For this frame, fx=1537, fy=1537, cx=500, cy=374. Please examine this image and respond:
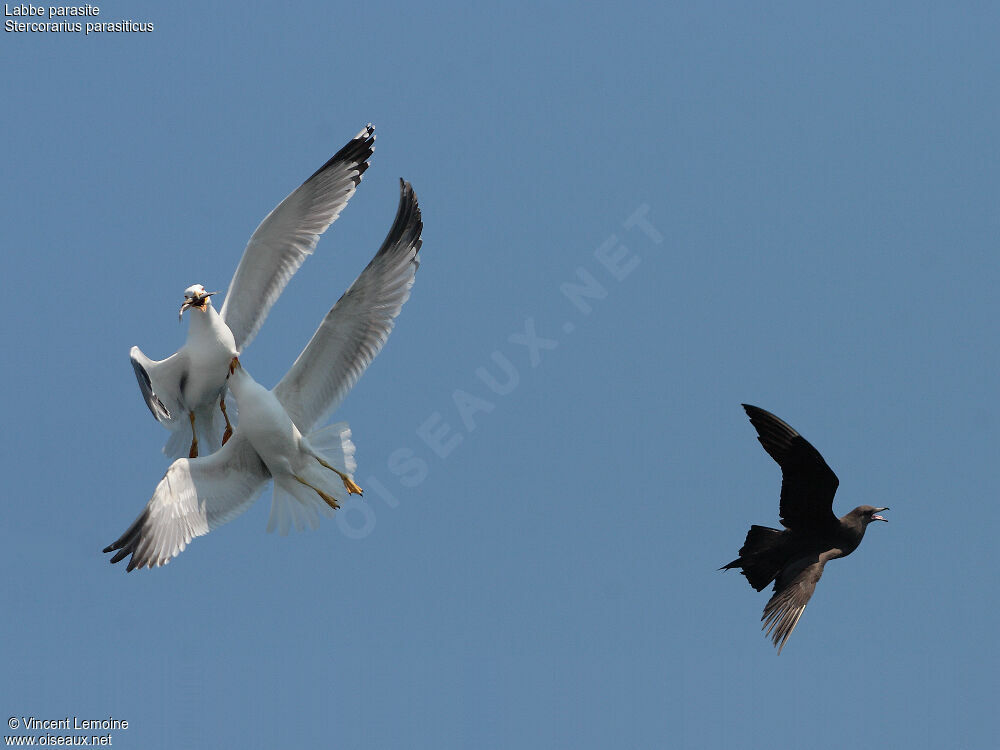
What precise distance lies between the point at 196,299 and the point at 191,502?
1.38 m

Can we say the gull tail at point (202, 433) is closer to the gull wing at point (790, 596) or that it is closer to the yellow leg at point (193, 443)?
the yellow leg at point (193, 443)

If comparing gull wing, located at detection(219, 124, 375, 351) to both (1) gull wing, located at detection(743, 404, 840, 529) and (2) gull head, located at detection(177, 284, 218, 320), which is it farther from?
(1) gull wing, located at detection(743, 404, 840, 529)

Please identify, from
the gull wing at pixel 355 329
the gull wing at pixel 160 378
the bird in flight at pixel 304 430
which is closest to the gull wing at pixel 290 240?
the gull wing at pixel 160 378

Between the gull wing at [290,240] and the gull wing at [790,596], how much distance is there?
4.05 meters

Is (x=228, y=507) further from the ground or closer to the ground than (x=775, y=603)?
further from the ground

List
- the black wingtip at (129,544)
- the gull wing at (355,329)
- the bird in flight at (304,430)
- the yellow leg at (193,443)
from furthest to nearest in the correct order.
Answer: the yellow leg at (193,443)
the gull wing at (355,329)
the bird in flight at (304,430)
the black wingtip at (129,544)

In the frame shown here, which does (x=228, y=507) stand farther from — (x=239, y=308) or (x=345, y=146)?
(x=345, y=146)

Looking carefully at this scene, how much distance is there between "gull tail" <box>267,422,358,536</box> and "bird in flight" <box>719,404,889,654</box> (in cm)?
260

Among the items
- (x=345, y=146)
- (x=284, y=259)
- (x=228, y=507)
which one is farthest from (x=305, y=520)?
(x=345, y=146)

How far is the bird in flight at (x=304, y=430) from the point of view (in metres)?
9.88

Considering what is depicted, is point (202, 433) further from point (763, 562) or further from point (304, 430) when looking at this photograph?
point (763, 562)

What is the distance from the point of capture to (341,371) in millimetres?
10227

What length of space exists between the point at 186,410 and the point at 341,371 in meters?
1.32

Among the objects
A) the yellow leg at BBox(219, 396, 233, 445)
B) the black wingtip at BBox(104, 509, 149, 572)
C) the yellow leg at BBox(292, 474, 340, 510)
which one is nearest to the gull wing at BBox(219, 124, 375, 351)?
the yellow leg at BBox(219, 396, 233, 445)
